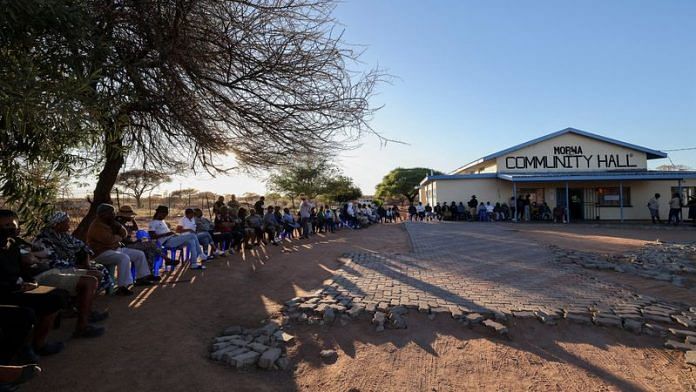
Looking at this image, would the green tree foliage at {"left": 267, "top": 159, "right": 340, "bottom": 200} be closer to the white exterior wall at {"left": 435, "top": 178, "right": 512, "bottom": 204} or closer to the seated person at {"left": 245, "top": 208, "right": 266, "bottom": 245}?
the white exterior wall at {"left": 435, "top": 178, "right": 512, "bottom": 204}

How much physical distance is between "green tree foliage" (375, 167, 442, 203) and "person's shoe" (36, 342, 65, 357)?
44177mm

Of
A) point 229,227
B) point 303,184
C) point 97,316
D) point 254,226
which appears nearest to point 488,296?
point 97,316

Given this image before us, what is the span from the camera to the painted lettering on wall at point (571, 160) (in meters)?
23.8

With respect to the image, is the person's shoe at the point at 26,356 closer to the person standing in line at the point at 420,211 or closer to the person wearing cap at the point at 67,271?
the person wearing cap at the point at 67,271

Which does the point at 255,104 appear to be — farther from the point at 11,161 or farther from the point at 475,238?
the point at 475,238

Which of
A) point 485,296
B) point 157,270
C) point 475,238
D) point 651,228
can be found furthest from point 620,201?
point 157,270

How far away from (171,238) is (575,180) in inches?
856

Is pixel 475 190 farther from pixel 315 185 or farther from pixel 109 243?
pixel 109 243

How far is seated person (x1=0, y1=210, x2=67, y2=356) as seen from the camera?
3.26 m

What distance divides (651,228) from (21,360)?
22.5 meters

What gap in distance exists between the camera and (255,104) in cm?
561

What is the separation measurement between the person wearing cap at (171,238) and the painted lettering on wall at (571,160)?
69.7ft

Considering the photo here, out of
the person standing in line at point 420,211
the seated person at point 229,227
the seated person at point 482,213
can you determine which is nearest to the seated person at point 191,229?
the seated person at point 229,227

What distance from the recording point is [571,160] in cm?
2394
